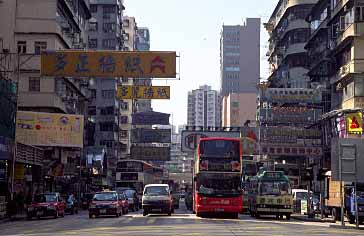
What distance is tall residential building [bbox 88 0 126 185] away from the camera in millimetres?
108375

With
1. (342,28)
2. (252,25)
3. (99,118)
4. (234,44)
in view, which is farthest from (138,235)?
(234,44)

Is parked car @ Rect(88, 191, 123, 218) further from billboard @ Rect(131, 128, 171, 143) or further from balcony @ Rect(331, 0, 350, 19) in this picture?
billboard @ Rect(131, 128, 171, 143)

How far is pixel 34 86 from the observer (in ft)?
200

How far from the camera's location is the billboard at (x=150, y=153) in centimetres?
9294

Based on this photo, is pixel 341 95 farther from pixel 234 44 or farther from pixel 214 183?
pixel 234 44

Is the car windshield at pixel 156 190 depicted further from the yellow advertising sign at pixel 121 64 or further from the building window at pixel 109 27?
the building window at pixel 109 27

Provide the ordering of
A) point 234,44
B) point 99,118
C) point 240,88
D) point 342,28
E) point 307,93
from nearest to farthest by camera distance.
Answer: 1. point 342,28
2. point 307,93
3. point 99,118
4. point 240,88
5. point 234,44

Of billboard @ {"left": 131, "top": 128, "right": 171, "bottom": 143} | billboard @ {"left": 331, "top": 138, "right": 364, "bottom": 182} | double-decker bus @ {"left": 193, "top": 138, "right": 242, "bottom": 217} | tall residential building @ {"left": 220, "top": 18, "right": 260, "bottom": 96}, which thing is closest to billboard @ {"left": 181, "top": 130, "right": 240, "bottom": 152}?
billboard @ {"left": 131, "top": 128, "right": 171, "bottom": 143}

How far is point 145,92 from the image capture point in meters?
40.5

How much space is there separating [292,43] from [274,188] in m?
49.3

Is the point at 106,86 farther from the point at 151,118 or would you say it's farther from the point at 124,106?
the point at 124,106

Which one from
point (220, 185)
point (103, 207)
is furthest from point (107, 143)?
point (220, 185)

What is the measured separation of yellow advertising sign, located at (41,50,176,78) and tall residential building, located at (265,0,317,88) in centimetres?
4556

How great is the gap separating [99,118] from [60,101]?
47170mm
